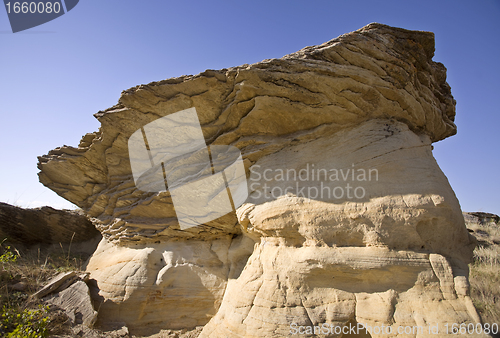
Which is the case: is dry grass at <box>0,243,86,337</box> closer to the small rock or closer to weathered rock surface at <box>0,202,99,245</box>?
the small rock

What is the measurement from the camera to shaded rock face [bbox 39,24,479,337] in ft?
11.3

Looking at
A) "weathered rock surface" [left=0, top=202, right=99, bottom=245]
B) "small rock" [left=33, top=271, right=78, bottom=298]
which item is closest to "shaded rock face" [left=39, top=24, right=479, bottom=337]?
"small rock" [left=33, top=271, right=78, bottom=298]

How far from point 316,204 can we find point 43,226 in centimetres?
845

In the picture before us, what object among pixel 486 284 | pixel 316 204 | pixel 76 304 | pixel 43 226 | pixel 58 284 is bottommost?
pixel 486 284

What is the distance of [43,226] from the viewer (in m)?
7.98

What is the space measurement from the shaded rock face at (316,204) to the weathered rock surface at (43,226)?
3490 mm

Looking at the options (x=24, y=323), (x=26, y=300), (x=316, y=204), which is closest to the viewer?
(x=24, y=323)

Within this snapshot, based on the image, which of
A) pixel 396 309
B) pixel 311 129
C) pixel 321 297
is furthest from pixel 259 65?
pixel 396 309

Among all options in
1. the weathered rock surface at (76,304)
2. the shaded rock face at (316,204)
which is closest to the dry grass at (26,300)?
the weathered rock surface at (76,304)

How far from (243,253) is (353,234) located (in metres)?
2.45

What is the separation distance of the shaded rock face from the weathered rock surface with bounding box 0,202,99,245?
3.49 metres

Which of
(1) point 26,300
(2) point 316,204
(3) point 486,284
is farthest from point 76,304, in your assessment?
(3) point 486,284

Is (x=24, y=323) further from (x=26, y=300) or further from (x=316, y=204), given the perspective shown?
(x=316, y=204)

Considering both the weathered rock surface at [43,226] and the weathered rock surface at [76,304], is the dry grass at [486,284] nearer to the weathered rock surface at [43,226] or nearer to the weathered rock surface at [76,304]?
the weathered rock surface at [76,304]
